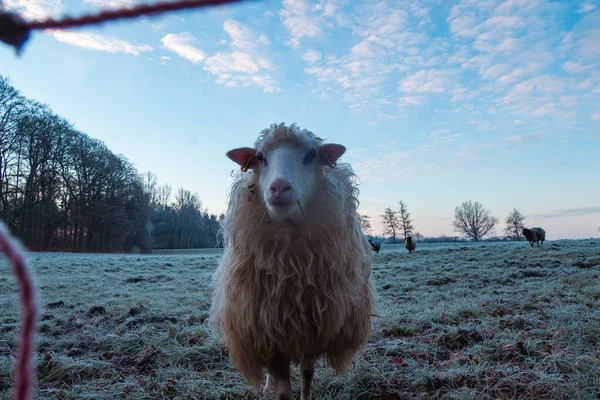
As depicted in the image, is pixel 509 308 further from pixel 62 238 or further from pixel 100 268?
pixel 62 238

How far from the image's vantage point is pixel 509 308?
5520mm

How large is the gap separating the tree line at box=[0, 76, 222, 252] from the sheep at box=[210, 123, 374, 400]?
35.9 feet

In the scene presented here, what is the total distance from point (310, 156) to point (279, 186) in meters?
0.72

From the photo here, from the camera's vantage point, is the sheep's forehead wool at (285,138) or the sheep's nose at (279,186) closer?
the sheep's nose at (279,186)

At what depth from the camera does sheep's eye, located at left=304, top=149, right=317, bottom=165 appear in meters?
3.13

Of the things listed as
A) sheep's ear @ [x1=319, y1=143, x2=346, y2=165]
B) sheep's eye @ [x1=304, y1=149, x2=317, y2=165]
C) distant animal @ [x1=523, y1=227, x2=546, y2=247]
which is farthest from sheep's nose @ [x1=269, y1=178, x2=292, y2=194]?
distant animal @ [x1=523, y1=227, x2=546, y2=247]

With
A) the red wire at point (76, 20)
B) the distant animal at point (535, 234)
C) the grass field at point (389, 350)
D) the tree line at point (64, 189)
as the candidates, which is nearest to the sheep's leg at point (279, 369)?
the grass field at point (389, 350)

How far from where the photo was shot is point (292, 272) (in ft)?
9.64

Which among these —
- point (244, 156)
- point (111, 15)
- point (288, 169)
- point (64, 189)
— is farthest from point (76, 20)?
point (64, 189)

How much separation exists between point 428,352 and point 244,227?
2.48 meters

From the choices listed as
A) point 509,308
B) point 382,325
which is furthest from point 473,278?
point 382,325

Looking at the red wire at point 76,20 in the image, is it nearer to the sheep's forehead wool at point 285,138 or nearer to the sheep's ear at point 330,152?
the sheep's forehead wool at point 285,138

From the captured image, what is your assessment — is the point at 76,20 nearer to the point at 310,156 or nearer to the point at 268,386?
the point at 310,156

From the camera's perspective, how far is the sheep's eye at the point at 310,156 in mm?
3132
